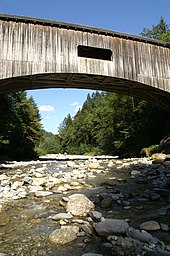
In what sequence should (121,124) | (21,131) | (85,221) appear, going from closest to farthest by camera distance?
1. (85,221)
2. (21,131)
3. (121,124)

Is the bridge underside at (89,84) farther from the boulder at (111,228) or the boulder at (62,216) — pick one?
the boulder at (111,228)

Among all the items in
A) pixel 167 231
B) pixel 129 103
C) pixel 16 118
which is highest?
pixel 129 103

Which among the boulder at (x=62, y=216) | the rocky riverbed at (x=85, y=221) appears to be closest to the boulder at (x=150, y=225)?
the rocky riverbed at (x=85, y=221)

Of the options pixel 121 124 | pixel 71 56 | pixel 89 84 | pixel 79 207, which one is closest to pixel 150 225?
pixel 79 207

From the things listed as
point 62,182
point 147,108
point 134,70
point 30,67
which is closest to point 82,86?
point 134,70

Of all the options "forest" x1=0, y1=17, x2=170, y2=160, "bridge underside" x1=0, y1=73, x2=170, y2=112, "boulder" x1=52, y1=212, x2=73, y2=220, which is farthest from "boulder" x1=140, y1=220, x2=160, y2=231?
"forest" x1=0, y1=17, x2=170, y2=160

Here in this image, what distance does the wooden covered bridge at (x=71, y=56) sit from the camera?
1002 cm

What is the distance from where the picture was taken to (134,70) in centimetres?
1220

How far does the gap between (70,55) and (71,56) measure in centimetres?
7

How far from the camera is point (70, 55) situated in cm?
1105

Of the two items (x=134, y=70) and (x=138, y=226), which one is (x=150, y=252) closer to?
(x=138, y=226)

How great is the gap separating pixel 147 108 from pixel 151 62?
9.19 m

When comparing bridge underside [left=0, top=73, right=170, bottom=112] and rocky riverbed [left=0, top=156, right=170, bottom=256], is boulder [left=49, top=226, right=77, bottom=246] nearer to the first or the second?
rocky riverbed [left=0, top=156, right=170, bottom=256]

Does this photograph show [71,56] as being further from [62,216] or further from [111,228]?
Result: [111,228]
